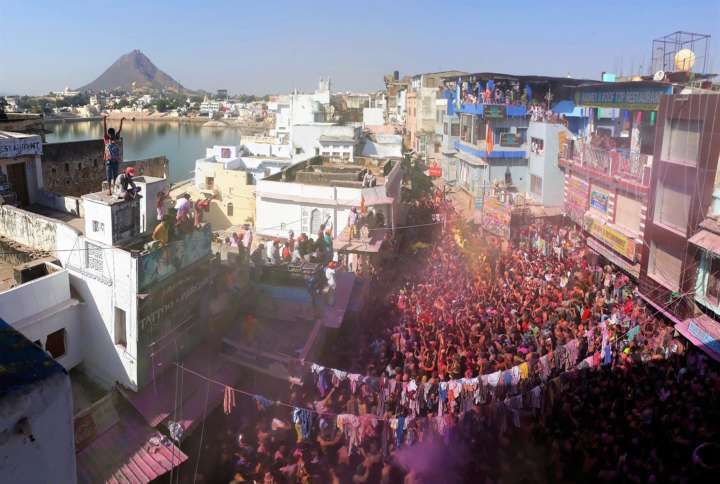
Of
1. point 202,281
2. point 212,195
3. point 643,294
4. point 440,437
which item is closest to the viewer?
point 440,437

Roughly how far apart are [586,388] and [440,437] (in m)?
3.17

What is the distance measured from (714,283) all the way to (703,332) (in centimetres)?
→ 133

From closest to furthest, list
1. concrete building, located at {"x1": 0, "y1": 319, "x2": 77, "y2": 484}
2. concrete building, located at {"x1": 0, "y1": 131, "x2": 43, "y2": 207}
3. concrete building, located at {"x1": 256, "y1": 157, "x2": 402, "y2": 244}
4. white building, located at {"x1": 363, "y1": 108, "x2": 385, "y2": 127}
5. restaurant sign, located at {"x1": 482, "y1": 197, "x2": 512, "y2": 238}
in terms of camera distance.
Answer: concrete building, located at {"x1": 0, "y1": 319, "x2": 77, "y2": 484}, concrete building, located at {"x1": 0, "y1": 131, "x2": 43, "y2": 207}, concrete building, located at {"x1": 256, "y1": 157, "x2": 402, "y2": 244}, restaurant sign, located at {"x1": 482, "y1": 197, "x2": 512, "y2": 238}, white building, located at {"x1": 363, "y1": 108, "x2": 385, "y2": 127}

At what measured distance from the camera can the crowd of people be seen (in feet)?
30.5

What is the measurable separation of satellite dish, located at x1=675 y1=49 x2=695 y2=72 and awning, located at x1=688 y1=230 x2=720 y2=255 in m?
8.41

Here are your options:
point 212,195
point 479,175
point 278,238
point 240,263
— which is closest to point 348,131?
point 479,175

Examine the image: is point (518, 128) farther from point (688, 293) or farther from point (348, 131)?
point (688, 293)

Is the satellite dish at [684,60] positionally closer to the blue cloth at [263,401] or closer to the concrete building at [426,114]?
the blue cloth at [263,401]

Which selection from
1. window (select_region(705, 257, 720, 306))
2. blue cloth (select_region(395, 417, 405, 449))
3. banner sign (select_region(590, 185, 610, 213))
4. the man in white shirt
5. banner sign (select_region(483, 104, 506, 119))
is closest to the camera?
blue cloth (select_region(395, 417, 405, 449))

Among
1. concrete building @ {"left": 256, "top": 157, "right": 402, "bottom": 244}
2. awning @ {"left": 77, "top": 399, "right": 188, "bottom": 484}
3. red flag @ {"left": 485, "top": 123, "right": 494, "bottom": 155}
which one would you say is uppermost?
red flag @ {"left": 485, "top": 123, "right": 494, "bottom": 155}

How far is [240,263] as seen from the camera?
1367 centimetres

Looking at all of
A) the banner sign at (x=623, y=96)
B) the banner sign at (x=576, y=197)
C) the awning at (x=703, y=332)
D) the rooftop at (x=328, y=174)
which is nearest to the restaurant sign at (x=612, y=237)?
the banner sign at (x=576, y=197)

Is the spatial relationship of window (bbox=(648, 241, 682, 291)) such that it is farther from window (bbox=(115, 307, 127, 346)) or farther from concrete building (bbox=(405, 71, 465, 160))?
concrete building (bbox=(405, 71, 465, 160))

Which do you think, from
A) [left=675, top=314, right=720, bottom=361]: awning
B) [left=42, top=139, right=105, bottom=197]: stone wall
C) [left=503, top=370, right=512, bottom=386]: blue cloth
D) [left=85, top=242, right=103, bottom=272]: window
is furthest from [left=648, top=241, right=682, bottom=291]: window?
[left=42, top=139, right=105, bottom=197]: stone wall
